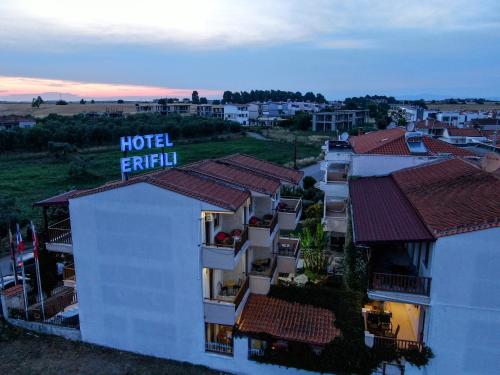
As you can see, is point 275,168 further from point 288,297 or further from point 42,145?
point 42,145

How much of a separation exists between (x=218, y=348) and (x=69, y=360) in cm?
837

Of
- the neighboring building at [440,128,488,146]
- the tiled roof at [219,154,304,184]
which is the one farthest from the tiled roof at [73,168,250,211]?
the neighboring building at [440,128,488,146]

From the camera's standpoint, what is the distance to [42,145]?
95.2 m

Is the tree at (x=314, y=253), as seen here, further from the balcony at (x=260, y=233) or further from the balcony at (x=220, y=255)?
the balcony at (x=220, y=255)

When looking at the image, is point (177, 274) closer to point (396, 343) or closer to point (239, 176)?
point (239, 176)

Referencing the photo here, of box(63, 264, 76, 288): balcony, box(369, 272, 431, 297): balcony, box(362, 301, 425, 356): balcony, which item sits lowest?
box(362, 301, 425, 356): balcony

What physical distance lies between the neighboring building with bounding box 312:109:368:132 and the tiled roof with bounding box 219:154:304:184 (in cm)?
11388

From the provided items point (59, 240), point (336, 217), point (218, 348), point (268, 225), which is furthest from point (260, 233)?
point (336, 217)

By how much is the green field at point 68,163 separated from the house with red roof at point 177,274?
89.9ft

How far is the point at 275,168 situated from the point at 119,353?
1657cm

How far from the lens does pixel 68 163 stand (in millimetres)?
87688

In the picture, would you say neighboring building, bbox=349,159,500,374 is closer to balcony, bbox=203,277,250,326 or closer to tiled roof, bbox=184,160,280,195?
tiled roof, bbox=184,160,280,195

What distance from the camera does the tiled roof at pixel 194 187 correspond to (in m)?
20.2

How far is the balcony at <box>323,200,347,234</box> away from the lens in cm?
3712
